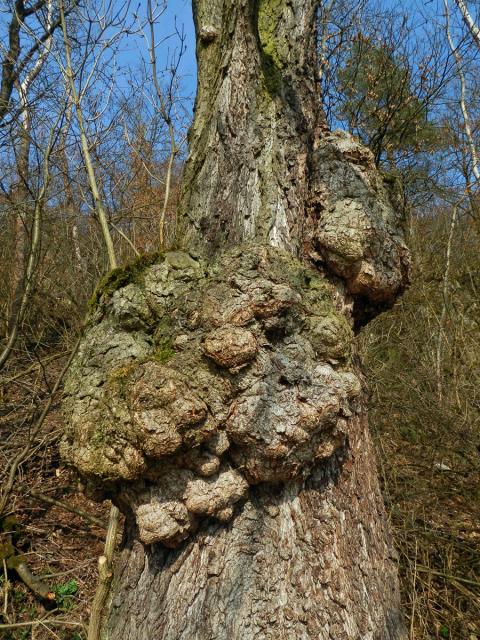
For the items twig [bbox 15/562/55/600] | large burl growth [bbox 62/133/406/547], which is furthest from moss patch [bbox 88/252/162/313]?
twig [bbox 15/562/55/600]

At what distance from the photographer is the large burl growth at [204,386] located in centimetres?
158

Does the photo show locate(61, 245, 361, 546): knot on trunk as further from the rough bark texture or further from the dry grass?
the dry grass

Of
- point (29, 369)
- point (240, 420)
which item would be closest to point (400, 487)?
point (240, 420)

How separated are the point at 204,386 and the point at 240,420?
6.7 inches

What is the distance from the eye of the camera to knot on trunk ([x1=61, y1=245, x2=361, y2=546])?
158 centimetres

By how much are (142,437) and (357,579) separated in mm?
940

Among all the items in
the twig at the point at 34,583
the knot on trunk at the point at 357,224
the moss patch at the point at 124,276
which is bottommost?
the twig at the point at 34,583

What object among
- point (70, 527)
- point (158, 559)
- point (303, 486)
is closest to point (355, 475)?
point (303, 486)

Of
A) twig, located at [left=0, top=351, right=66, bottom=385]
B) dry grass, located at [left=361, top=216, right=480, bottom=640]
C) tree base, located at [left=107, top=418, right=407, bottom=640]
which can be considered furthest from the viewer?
twig, located at [left=0, top=351, right=66, bottom=385]

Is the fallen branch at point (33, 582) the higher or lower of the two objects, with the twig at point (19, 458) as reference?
lower

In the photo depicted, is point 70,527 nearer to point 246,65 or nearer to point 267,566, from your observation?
point 267,566

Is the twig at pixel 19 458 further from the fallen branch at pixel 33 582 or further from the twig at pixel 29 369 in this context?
the fallen branch at pixel 33 582

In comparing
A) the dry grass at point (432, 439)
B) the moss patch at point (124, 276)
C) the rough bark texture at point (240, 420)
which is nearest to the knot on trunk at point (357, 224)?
the rough bark texture at point (240, 420)

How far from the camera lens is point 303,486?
1738mm
